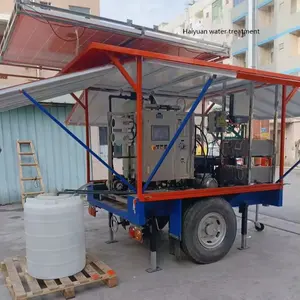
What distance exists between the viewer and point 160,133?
428 cm

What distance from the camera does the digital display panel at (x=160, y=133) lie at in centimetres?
423

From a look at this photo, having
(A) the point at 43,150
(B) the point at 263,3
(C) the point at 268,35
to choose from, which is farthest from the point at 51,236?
(B) the point at 263,3

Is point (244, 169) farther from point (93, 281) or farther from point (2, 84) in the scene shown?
point (2, 84)

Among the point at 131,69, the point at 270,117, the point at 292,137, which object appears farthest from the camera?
the point at 292,137

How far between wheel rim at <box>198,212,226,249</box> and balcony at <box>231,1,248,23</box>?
964 inches

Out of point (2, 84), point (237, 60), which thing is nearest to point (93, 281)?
point (2, 84)

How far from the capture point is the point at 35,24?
3.99m

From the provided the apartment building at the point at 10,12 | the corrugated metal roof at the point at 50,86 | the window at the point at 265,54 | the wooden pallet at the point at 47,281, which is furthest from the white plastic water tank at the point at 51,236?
the window at the point at 265,54

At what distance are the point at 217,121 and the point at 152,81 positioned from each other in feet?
3.93

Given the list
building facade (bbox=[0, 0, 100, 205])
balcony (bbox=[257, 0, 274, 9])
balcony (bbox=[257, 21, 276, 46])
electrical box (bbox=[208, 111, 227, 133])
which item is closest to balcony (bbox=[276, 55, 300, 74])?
balcony (bbox=[257, 21, 276, 46])

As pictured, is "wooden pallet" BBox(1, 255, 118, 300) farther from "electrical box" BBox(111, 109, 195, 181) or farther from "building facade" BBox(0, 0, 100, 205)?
"building facade" BBox(0, 0, 100, 205)

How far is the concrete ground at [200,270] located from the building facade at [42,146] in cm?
256

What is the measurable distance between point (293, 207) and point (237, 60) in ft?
70.0

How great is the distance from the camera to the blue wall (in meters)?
8.08
